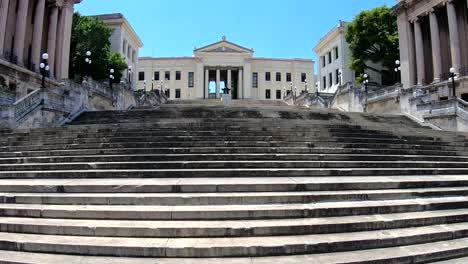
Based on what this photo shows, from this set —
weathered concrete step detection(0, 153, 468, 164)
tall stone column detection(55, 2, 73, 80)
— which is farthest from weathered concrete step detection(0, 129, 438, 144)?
tall stone column detection(55, 2, 73, 80)

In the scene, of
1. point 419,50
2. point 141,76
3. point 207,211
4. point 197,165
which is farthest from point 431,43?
point 141,76

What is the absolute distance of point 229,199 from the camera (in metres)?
5.98

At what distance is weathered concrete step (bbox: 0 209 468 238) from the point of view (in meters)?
5.00

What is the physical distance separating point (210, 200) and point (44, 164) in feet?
17.0

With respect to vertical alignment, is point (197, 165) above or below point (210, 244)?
above

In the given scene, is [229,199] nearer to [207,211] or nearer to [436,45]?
[207,211]

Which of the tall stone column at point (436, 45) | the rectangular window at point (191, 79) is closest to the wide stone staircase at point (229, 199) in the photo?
the tall stone column at point (436, 45)

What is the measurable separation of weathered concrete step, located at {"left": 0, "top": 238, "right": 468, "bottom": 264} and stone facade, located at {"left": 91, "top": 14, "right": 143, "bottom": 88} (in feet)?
153

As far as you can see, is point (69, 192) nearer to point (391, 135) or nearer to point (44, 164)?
point (44, 164)

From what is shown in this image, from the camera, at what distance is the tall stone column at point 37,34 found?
3067 cm

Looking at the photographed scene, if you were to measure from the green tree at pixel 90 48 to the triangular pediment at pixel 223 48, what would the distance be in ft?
75.5

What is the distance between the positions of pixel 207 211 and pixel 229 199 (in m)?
0.63

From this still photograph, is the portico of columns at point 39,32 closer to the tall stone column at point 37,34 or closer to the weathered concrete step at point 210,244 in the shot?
the tall stone column at point 37,34

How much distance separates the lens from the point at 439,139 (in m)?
12.3
